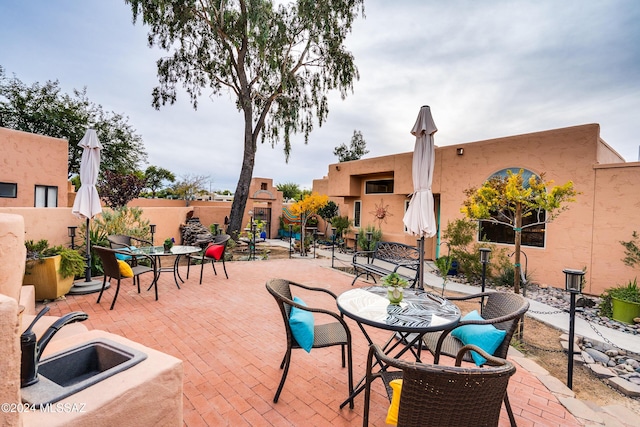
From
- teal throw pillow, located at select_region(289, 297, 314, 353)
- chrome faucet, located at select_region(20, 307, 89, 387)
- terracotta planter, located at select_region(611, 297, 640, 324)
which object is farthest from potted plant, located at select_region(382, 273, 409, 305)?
terracotta planter, located at select_region(611, 297, 640, 324)

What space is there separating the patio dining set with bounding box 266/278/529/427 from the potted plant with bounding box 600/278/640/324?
4.44 metres

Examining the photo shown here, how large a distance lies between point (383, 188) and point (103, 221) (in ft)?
33.8

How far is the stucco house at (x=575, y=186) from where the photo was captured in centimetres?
618

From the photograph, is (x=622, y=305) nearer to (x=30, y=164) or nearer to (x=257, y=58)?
(x=257, y=58)

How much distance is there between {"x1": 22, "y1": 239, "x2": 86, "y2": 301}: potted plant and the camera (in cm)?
434

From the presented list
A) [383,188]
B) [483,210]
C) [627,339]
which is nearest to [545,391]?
[627,339]

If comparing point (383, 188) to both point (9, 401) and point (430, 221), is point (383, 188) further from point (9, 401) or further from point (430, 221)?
point (9, 401)

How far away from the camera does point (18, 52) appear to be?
10875mm

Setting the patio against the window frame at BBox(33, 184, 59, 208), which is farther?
the window frame at BBox(33, 184, 59, 208)

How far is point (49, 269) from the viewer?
4.41 m

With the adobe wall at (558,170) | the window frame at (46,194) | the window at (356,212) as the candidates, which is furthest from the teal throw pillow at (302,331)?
the window frame at (46,194)

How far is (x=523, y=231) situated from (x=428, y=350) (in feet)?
Answer: 22.9

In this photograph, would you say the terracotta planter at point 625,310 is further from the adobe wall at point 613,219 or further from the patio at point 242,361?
the patio at point 242,361

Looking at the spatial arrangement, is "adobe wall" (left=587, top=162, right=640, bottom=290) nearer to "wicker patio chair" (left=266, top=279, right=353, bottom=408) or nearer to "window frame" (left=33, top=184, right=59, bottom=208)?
"wicker patio chair" (left=266, top=279, right=353, bottom=408)
